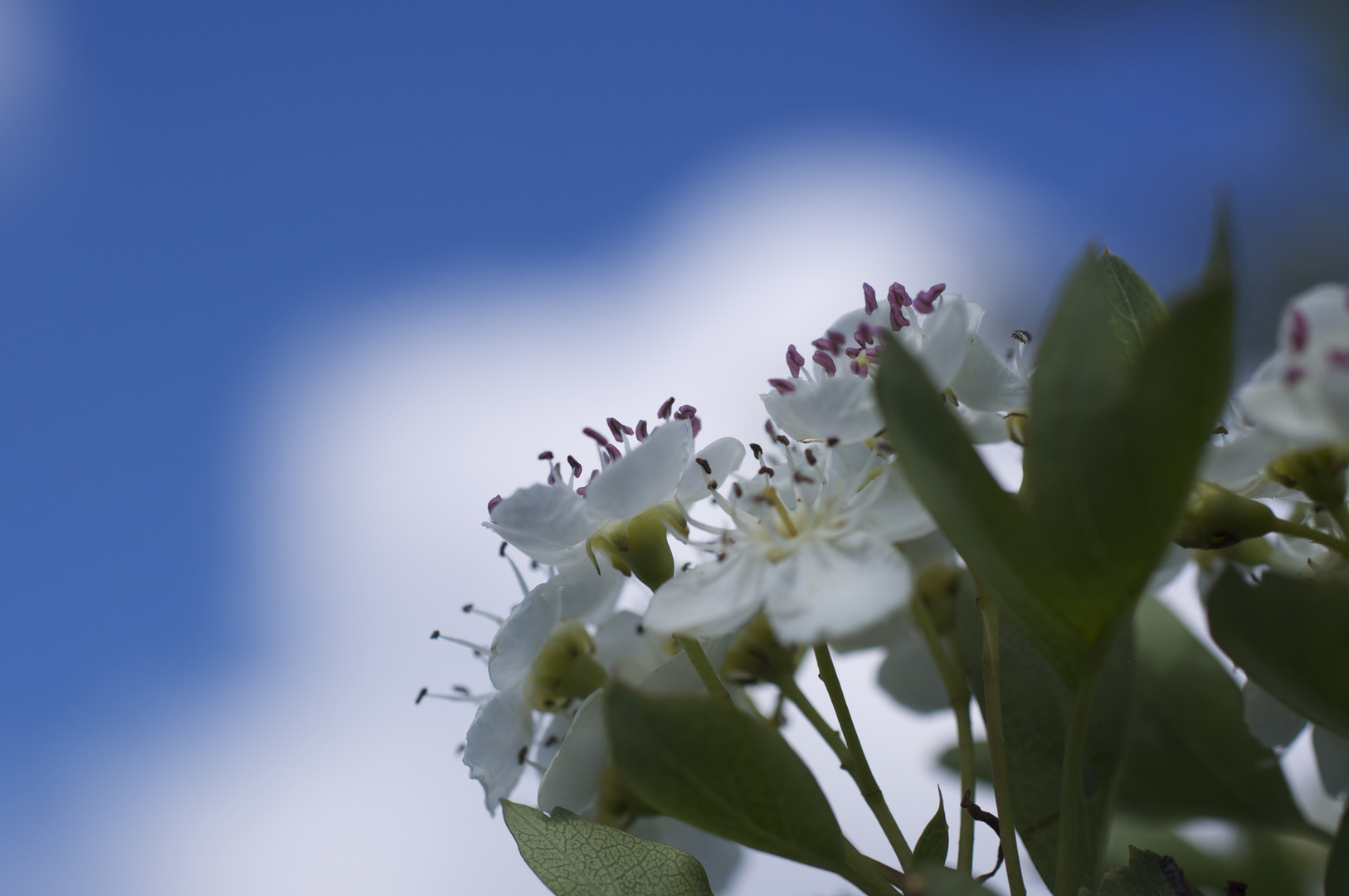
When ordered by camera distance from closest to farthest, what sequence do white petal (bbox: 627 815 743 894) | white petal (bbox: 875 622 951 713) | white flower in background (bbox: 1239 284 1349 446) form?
white flower in background (bbox: 1239 284 1349 446)
white petal (bbox: 627 815 743 894)
white petal (bbox: 875 622 951 713)

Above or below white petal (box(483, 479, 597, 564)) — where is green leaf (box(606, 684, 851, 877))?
below

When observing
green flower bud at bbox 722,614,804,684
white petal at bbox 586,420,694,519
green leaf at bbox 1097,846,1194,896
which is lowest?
green leaf at bbox 1097,846,1194,896

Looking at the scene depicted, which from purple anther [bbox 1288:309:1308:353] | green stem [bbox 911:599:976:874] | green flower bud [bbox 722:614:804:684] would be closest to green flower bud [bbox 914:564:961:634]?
green stem [bbox 911:599:976:874]

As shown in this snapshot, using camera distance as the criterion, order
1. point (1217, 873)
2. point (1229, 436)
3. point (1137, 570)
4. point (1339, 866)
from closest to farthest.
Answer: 1. point (1137, 570)
2. point (1339, 866)
3. point (1229, 436)
4. point (1217, 873)

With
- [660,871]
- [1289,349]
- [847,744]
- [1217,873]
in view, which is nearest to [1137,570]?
[1289,349]

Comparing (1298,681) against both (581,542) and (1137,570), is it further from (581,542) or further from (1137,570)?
(581,542)

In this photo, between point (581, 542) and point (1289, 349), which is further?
point (581, 542)

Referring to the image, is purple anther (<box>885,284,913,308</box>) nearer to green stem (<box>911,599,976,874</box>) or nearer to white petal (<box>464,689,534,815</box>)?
green stem (<box>911,599,976,874</box>)
